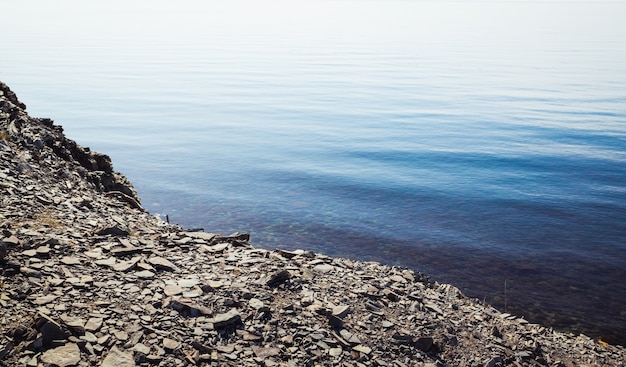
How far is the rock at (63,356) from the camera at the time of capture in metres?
7.55

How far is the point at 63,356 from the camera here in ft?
25.2

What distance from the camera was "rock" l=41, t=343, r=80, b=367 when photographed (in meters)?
7.55

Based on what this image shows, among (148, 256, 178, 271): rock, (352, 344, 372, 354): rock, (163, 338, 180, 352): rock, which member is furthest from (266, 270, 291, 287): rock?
(163, 338, 180, 352): rock

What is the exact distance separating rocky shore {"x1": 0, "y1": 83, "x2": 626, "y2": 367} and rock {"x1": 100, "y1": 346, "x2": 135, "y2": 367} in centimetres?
2

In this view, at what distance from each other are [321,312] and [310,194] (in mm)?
21146

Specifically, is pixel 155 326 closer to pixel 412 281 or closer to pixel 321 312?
pixel 321 312

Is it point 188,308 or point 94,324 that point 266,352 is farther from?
point 94,324

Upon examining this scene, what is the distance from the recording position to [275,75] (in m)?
105

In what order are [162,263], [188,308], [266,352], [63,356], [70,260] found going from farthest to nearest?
[162,263], [70,260], [188,308], [266,352], [63,356]

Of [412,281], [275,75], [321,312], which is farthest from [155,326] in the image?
[275,75]

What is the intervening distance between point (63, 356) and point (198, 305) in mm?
2440

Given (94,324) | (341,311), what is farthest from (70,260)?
(341,311)

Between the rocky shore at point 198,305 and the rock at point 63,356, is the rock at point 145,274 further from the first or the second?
the rock at point 63,356

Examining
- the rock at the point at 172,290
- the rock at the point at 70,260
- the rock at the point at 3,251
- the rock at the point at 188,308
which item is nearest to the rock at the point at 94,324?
the rock at the point at 188,308
